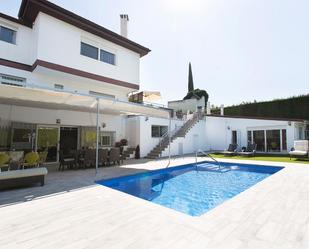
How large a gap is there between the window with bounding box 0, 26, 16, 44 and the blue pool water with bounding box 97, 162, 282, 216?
1193 cm

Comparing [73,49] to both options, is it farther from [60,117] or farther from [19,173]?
[19,173]

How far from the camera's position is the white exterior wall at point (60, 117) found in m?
13.1

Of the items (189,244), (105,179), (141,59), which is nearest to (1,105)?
(105,179)

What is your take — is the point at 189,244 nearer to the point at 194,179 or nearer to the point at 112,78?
the point at 194,179

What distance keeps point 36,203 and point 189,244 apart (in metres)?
4.89

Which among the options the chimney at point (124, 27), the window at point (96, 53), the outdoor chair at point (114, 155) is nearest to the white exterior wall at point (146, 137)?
the outdoor chair at point (114, 155)

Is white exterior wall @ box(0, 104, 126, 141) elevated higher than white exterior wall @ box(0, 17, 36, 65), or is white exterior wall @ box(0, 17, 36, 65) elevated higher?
white exterior wall @ box(0, 17, 36, 65)

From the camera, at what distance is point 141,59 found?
67.9 ft

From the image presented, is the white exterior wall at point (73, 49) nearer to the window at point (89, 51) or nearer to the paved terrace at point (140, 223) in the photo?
the window at point (89, 51)

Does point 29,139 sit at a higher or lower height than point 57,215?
higher

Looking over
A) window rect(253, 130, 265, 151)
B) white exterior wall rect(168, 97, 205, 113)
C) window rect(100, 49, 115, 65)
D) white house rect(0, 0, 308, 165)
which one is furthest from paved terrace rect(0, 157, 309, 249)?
white exterior wall rect(168, 97, 205, 113)

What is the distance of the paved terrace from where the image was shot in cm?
381

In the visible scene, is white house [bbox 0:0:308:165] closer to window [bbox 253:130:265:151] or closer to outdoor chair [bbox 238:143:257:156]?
window [bbox 253:130:265:151]

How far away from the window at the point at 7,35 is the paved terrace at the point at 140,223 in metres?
11.3
